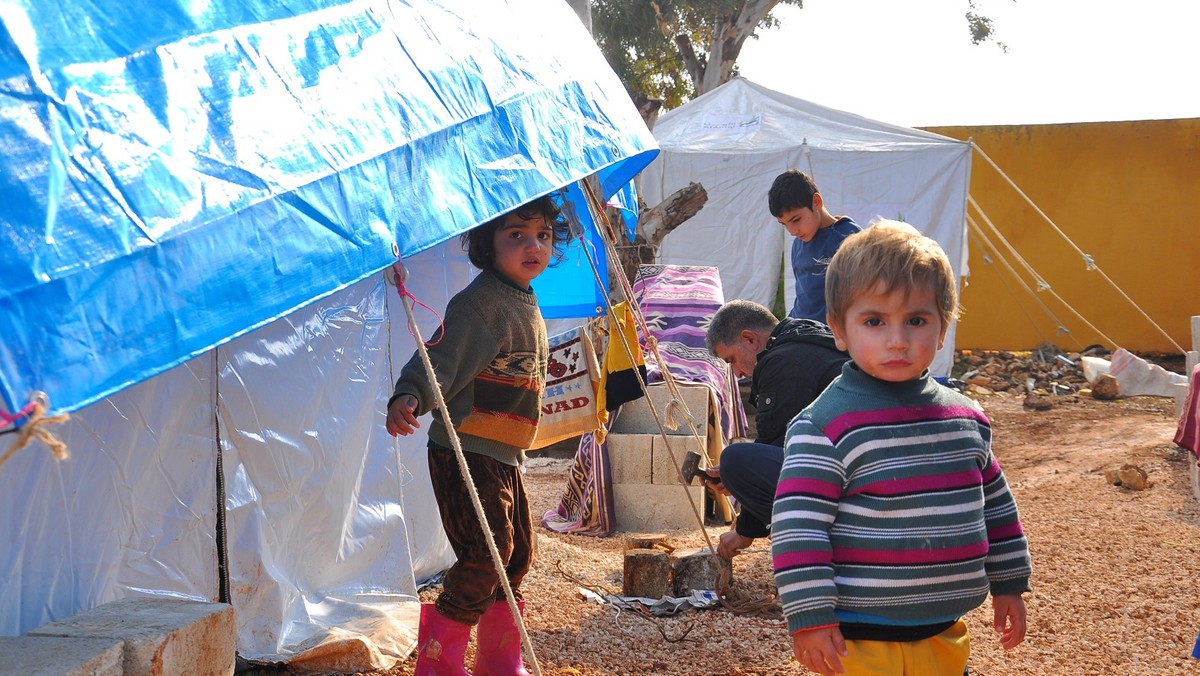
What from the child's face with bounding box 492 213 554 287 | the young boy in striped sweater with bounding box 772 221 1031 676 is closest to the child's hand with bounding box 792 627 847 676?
the young boy in striped sweater with bounding box 772 221 1031 676

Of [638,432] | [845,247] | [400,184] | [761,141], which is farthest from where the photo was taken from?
[761,141]

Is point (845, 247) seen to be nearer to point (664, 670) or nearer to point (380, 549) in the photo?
point (664, 670)

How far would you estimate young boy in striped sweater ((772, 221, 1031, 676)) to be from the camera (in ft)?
6.57

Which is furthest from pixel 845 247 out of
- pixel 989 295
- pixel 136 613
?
pixel 989 295

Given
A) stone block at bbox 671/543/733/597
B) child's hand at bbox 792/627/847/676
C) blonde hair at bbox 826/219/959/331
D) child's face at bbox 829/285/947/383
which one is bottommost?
stone block at bbox 671/543/733/597

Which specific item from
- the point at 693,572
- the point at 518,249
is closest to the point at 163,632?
the point at 518,249

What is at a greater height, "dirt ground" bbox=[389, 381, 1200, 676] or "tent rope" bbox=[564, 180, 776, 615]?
"tent rope" bbox=[564, 180, 776, 615]

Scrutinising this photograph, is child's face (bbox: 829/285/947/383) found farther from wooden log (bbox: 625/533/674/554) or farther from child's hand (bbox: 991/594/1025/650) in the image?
wooden log (bbox: 625/533/674/554)

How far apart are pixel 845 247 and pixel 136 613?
1848 millimetres

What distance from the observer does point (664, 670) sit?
3670 millimetres

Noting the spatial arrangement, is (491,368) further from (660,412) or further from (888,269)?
(660,412)

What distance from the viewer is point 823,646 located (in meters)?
1.98

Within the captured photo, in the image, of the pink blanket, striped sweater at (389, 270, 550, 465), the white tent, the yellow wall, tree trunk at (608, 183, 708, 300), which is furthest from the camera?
the yellow wall

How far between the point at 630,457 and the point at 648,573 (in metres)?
1.65
